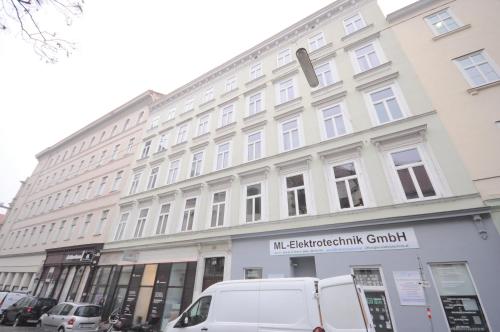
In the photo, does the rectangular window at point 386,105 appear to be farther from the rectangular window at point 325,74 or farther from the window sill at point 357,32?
the window sill at point 357,32

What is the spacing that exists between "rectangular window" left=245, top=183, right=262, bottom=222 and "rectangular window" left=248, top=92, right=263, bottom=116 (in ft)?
17.0

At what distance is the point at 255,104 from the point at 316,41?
5.47 metres

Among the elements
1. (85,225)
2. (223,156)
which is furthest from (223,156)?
(85,225)

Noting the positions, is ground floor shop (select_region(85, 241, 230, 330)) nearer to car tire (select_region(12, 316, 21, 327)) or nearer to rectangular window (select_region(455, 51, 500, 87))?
car tire (select_region(12, 316, 21, 327))

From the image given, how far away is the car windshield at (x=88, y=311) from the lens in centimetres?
1087

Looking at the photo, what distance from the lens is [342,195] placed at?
963 cm

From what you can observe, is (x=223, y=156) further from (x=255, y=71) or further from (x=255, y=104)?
(x=255, y=71)

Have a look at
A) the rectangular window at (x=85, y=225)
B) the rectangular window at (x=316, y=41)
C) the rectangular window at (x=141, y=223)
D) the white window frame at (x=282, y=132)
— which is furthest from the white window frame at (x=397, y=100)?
the rectangular window at (x=85, y=225)

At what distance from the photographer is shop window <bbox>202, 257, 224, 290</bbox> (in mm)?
11070

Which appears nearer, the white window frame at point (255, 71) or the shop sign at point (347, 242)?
the shop sign at point (347, 242)

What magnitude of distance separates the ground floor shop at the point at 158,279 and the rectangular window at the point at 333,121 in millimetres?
7275

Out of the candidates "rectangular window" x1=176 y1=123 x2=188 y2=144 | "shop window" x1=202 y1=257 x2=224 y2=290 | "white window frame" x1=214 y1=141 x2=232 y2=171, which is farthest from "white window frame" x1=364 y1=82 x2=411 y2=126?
"rectangular window" x1=176 y1=123 x2=188 y2=144

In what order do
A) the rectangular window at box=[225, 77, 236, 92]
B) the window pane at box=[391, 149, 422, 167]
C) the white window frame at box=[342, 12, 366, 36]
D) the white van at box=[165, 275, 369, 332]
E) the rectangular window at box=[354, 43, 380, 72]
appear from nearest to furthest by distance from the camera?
1. the white van at box=[165, 275, 369, 332]
2. the window pane at box=[391, 149, 422, 167]
3. the rectangular window at box=[354, 43, 380, 72]
4. the white window frame at box=[342, 12, 366, 36]
5. the rectangular window at box=[225, 77, 236, 92]

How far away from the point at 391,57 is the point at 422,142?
4.91 meters
